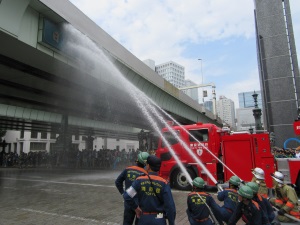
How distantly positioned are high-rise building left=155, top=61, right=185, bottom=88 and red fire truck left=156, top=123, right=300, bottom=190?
50.5 m

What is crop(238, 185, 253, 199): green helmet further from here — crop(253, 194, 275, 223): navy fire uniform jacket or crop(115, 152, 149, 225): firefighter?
crop(115, 152, 149, 225): firefighter

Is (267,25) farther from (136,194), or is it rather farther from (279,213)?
(136,194)

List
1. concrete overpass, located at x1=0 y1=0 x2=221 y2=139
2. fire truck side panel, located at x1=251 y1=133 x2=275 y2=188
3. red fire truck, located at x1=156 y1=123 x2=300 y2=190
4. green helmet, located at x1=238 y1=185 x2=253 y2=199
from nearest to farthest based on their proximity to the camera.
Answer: green helmet, located at x1=238 y1=185 x2=253 y2=199 < concrete overpass, located at x1=0 y1=0 x2=221 y2=139 < fire truck side panel, located at x1=251 y1=133 x2=275 y2=188 < red fire truck, located at x1=156 y1=123 x2=300 y2=190

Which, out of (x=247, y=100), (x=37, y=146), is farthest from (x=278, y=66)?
(x=37, y=146)

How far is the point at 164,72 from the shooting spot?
6278cm

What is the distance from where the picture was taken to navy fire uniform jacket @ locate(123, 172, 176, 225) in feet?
11.6

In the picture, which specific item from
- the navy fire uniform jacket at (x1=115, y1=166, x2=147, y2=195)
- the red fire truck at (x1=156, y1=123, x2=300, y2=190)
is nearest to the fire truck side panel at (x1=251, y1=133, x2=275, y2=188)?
the red fire truck at (x1=156, y1=123, x2=300, y2=190)

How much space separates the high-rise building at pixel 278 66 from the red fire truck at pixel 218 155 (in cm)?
1161

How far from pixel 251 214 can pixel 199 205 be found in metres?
0.81

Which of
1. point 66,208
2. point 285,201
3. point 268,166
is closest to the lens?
point 285,201

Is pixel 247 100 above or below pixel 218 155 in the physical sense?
above

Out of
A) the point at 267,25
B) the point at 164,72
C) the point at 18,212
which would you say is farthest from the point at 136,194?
the point at 164,72

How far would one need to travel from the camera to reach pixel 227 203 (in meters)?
4.56

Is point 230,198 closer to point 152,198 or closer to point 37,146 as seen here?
point 152,198
